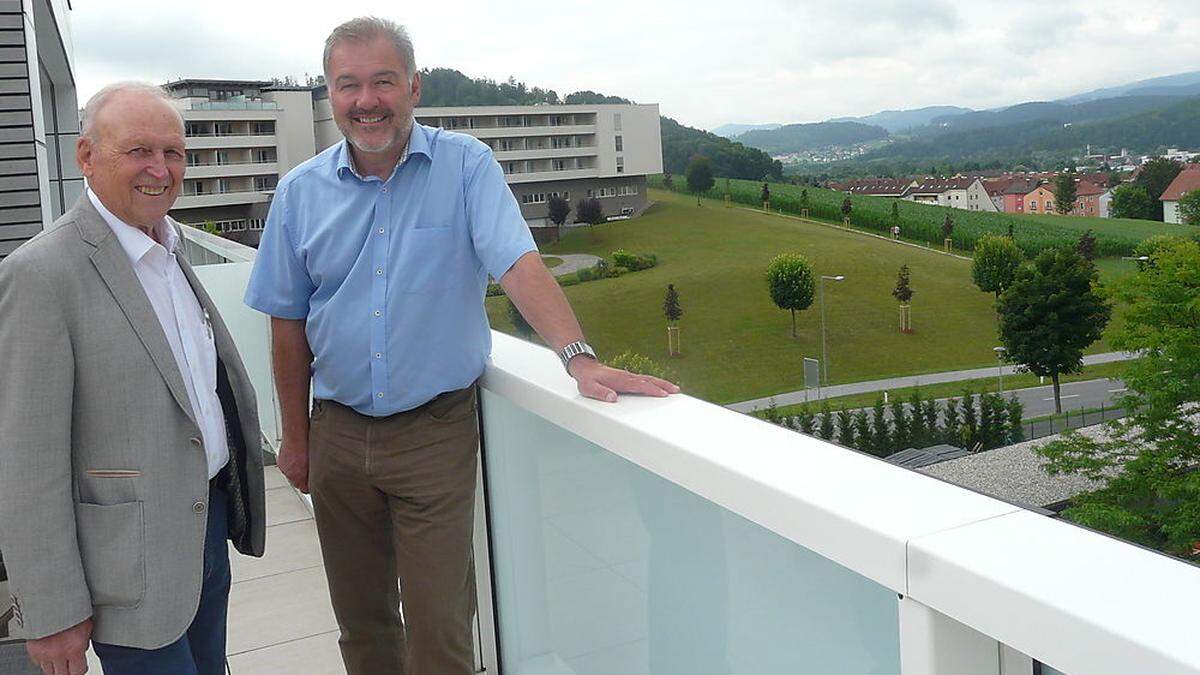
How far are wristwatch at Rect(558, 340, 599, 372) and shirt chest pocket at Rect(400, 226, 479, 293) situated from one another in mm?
197

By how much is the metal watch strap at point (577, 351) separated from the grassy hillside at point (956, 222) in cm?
6592

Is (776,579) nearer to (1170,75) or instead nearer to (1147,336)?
(1147,336)

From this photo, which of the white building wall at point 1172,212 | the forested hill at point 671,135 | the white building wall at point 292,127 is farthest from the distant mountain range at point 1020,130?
the white building wall at point 292,127

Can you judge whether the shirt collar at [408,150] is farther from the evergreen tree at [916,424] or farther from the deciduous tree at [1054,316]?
the deciduous tree at [1054,316]

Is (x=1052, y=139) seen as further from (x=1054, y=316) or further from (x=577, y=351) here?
(x=577, y=351)

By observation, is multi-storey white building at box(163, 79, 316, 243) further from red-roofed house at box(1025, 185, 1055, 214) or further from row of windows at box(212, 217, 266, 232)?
red-roofed house at box(1025, 185, 1055, 214)

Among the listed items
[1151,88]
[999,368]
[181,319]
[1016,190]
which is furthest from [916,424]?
[1151,88]

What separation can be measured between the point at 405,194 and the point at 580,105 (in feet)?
227

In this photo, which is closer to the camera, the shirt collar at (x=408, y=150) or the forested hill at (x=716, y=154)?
the shirt collar at (x=408, y=150)

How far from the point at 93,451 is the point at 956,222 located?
241 feet

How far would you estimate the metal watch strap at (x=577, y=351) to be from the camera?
4.29 ft

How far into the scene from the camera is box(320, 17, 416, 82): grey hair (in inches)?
54.6

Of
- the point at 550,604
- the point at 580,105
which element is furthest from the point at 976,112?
the point at 550,604

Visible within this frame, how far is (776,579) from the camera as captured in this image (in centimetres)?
92
